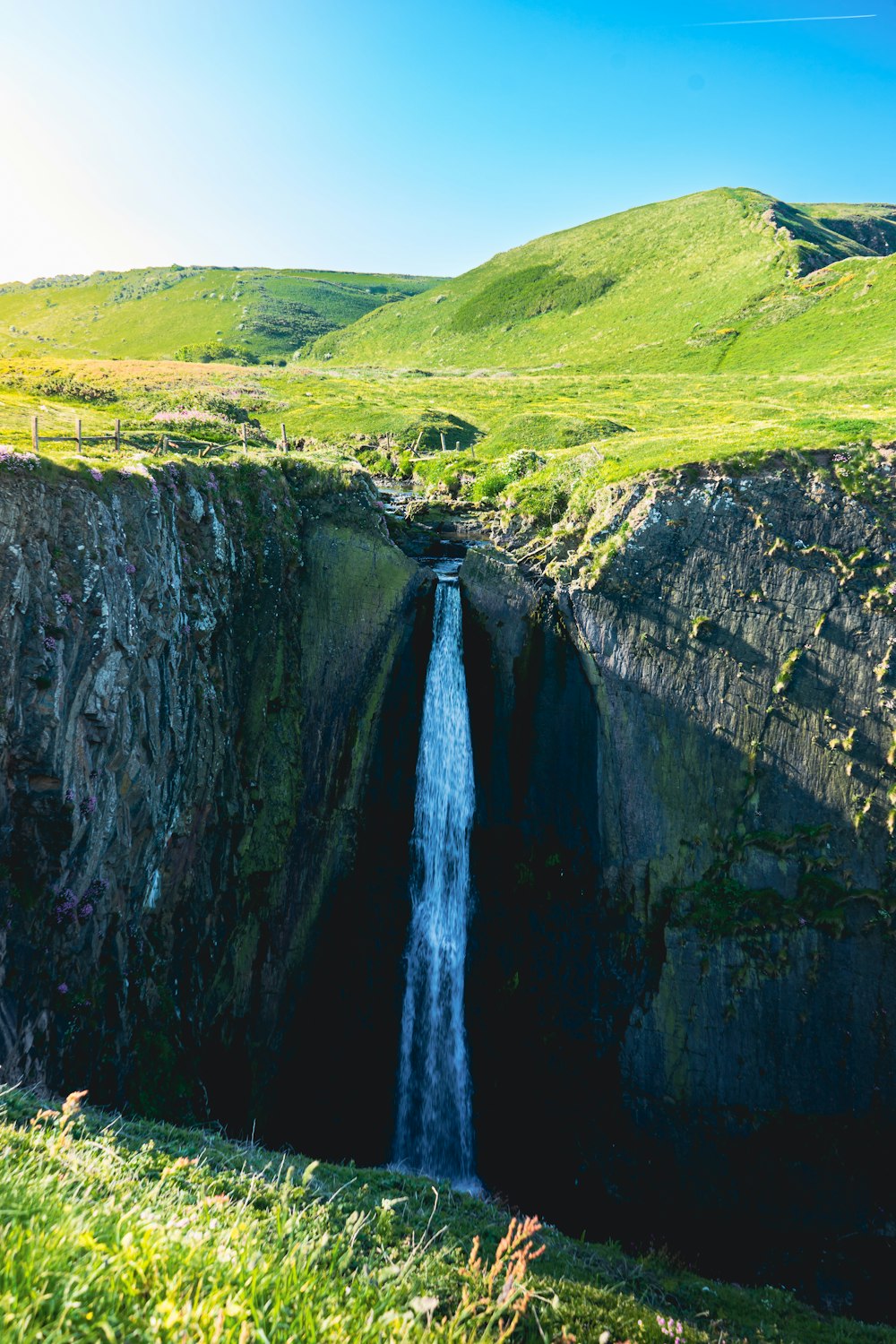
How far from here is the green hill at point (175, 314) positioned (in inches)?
5517

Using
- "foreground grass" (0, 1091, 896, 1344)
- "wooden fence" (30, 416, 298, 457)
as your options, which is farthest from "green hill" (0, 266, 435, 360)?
"foreground grass" (0, 1091, 896, 1344)

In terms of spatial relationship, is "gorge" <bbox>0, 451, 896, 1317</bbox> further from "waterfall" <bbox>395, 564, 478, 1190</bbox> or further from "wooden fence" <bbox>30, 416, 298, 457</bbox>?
"wooden fence" <bbox>30, 416, 298, 457</bbox>

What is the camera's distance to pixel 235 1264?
5.38 metres

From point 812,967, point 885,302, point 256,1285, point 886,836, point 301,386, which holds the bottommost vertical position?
point 812,967

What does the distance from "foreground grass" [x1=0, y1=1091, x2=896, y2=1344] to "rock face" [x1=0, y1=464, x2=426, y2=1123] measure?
4601 mm

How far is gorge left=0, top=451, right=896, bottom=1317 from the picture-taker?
1941cm

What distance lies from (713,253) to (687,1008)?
121635 mm

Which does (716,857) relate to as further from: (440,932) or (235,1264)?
(235,1264)

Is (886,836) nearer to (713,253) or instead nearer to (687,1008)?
(687,1008)

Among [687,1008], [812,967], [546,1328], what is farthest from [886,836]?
[546,1328]

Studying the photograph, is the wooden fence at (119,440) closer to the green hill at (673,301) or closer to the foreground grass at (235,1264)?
the foreground grass at (235,1264)

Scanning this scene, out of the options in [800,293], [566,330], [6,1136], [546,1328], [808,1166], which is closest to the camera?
[6,1136]

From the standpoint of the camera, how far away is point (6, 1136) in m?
7.37

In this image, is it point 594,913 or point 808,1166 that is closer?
point 808,1166
